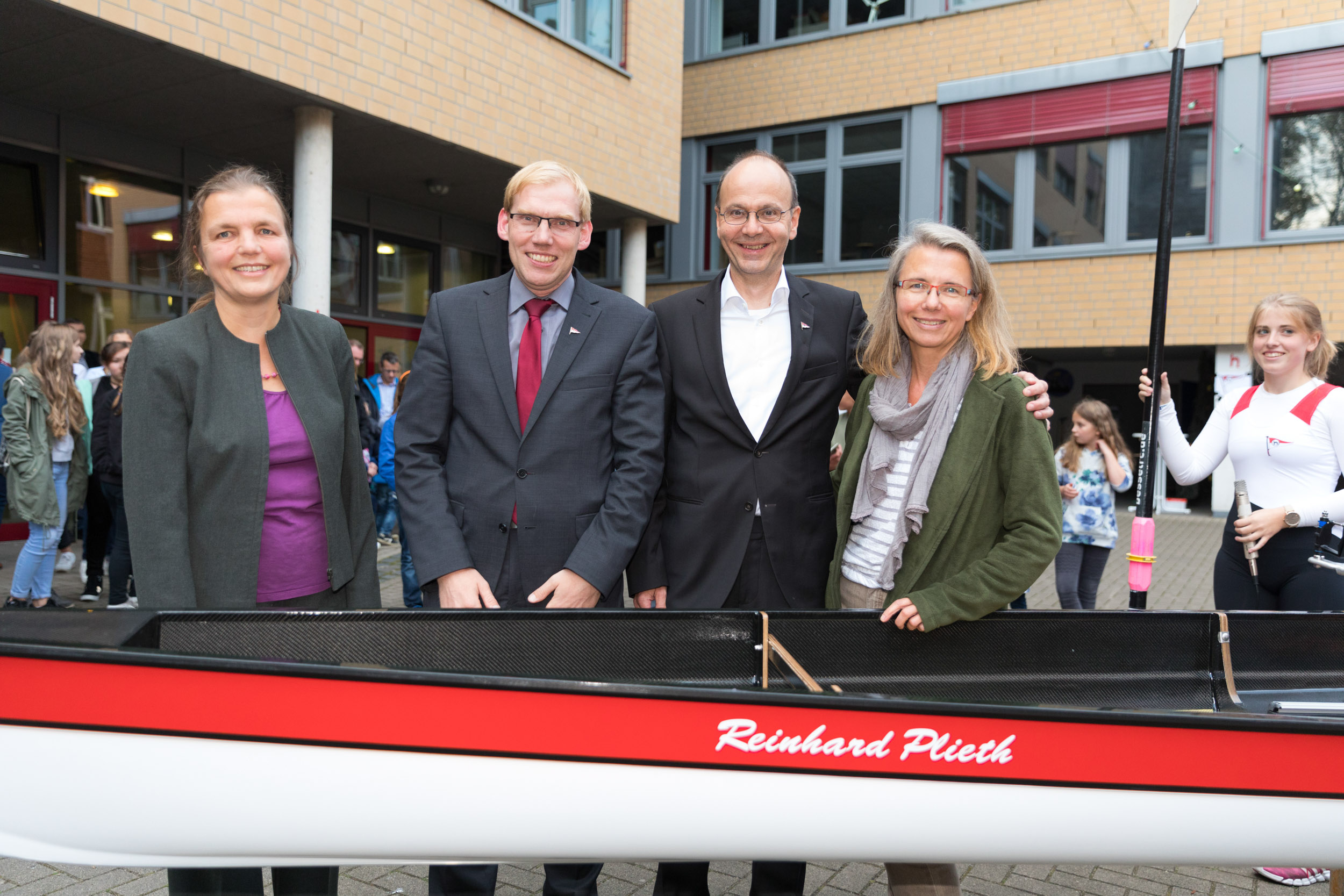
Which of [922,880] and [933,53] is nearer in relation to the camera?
[922,880]

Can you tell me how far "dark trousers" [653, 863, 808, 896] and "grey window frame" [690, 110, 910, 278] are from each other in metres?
13.2

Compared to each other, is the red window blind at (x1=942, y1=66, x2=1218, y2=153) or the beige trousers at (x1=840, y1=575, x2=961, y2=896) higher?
the red window blind at (x1=942, y1=66, x2=1218, y2=153)

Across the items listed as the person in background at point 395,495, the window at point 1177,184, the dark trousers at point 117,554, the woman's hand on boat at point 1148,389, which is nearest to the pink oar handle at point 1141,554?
the woman's hand on boat at point 1148,389

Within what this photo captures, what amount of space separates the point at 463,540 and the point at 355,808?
34.1 inches

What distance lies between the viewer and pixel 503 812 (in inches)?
71.4

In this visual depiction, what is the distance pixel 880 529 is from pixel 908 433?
0.92ft

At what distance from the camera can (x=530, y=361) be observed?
8.52ft

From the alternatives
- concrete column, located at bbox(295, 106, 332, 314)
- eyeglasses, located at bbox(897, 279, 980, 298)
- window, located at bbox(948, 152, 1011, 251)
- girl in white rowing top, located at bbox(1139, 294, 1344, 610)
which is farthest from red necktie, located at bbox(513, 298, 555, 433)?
window, located at bbox(948, 152, 1011, 251)

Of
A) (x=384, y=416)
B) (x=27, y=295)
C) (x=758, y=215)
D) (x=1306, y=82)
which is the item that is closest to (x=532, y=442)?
(x=758, y=215)

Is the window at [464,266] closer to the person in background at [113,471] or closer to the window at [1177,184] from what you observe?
the person in background at [113,471]

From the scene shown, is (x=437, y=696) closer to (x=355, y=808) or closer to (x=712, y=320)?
(x=355, y=808)

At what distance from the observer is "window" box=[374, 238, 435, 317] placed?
12.9 meters

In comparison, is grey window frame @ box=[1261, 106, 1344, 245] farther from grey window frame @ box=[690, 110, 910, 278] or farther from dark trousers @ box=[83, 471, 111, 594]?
dark trousers @ box=[83, 471, 111, 594]

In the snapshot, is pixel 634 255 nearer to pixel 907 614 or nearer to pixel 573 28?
pixel 573 28
